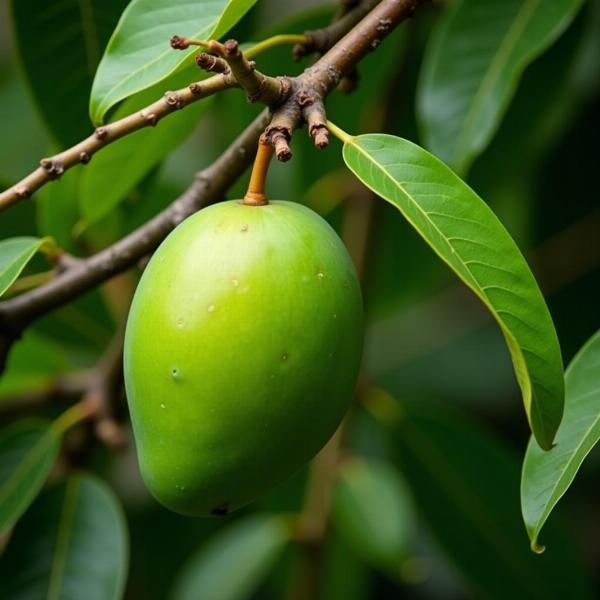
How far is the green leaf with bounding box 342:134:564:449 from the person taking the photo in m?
0.62

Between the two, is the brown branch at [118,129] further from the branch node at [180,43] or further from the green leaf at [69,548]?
the green leaf at [69,548]

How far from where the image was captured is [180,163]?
215 cm

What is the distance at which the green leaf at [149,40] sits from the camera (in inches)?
27.9

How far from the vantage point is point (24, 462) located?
1.05 meters

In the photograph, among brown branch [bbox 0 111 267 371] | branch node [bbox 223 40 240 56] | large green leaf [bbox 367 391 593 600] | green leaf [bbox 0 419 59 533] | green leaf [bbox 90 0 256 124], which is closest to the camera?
branch node [bbox 223 40 240 56]

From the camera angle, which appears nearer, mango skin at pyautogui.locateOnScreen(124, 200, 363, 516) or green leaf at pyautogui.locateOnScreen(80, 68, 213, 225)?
mango skin at pyautogui.locateOnScreen(124, 200, 363, 516)

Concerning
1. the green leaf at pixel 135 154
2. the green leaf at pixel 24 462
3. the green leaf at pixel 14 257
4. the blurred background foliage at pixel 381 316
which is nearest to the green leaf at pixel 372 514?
the blurred background foliage at pixel 381 316

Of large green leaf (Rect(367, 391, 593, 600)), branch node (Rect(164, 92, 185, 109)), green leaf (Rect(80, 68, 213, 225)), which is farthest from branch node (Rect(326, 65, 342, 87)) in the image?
large green leaf (Rect(367, 391, 593, 600))

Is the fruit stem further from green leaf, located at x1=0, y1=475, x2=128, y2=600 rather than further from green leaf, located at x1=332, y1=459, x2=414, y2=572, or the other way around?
green leaf, located at x1=332, y1=459, x2=414, y2=572

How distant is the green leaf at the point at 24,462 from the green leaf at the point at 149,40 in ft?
1.29

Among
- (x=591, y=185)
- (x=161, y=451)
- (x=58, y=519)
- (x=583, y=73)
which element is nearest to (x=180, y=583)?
(x=58, y=519)

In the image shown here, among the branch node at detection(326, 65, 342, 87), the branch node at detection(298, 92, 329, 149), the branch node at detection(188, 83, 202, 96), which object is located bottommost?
the branch node at detection(326, 65, 342, 87)

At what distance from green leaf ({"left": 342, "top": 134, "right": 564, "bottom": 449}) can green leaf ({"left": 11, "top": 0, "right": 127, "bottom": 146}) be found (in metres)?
0.45

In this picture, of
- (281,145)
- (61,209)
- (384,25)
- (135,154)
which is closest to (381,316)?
(61,209)
